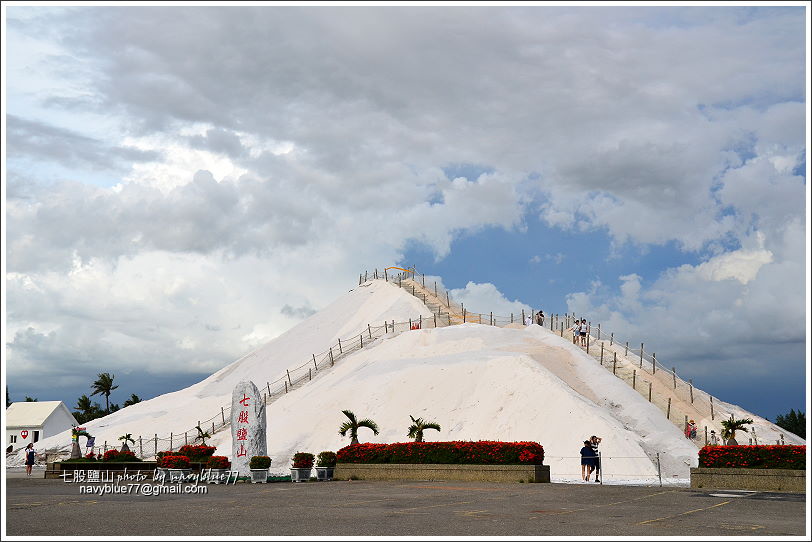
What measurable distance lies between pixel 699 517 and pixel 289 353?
5588 centimetres

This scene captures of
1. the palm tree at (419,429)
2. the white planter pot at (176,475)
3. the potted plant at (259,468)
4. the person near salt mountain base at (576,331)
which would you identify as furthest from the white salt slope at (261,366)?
the palm tree at (419,429)

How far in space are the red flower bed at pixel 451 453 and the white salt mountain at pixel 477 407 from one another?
462 centimetres

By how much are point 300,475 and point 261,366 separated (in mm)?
38225

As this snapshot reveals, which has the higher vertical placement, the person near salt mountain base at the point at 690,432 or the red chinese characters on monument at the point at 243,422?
the red chinese characters on monument at the point at 243,422

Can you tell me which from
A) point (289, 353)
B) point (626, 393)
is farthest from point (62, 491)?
point (289, 353)

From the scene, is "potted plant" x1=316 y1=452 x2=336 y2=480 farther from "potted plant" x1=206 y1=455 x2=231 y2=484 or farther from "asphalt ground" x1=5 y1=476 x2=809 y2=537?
"asphalt ground" x1=5 y1=476 x2=809 y2=537

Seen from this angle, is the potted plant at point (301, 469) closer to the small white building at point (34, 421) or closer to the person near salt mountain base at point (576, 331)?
the person near salt mountain base at point (576, 331)

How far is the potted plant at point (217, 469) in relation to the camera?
30703 mm

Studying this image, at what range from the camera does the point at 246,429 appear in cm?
3281

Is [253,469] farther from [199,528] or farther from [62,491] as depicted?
[199,528]

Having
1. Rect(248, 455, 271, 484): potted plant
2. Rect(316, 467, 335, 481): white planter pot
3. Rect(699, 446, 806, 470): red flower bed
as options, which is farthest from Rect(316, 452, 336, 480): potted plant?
Rect(699, 446, 806, 470): red flower bed

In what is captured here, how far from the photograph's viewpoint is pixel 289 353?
69875 mm

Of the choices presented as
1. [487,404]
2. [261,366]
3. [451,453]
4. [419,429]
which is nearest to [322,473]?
[419,429]

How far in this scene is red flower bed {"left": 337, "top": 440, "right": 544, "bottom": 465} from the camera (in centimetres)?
2892
